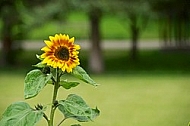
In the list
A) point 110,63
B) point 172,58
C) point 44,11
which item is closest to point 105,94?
point 44,11

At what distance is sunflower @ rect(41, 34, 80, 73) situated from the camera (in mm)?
1152

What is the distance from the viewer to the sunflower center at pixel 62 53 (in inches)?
45.8

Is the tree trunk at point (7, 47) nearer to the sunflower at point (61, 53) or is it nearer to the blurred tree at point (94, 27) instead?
the blurred tree at point (94, 27)

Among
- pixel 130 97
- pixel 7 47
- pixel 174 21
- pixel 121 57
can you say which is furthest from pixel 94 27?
pixel 130 97

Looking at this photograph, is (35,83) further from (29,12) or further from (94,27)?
(94,27)

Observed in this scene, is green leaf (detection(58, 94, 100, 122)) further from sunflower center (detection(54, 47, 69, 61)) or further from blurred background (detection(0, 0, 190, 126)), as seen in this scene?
blurred background (detection(0, 0, 190, 126))

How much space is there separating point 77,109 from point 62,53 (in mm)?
113

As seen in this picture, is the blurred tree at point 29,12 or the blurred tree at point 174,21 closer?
the blurred tree at point 29,12

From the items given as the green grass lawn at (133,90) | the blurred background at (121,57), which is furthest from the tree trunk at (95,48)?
the green grass lawn at (133,90)

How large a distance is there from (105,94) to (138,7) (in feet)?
6.12

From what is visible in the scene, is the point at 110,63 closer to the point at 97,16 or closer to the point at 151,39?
the point at 97,16

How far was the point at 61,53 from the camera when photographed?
45.9 inches

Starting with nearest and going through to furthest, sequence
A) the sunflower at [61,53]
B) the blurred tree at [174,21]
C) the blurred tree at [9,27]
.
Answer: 1. the sunflower at [61,53]
2. the blurred tree at [9,27]
3. the blurred tree at [174,21]

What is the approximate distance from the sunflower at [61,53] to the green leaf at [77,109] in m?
0.07
